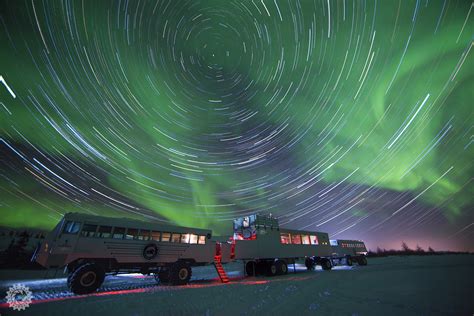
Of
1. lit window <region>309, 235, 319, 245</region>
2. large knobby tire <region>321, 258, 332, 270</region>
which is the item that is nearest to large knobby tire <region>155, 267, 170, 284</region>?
lit window <region>309, 235, 319, 245</region>

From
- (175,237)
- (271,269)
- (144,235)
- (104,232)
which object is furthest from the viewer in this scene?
(271,269)

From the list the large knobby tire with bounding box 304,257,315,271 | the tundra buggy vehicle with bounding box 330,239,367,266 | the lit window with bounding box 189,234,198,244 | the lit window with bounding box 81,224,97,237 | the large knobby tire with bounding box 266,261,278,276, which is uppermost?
the tundra buggy vehicle with bounding box 330,239,367,266

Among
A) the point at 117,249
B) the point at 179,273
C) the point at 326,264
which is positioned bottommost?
the point at 179,273

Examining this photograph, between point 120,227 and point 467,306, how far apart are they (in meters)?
17.8

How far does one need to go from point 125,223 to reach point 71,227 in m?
3.05

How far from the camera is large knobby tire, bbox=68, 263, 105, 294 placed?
12368 mm

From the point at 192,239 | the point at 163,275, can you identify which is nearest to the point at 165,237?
the point at 192,239

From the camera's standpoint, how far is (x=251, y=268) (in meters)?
23.7

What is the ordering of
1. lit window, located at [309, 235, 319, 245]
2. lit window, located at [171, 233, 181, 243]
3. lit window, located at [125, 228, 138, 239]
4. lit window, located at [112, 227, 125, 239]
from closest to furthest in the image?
lit window, located at [112, 227, 125, 239], lit window, located at [125, 228, 138, 239], lit window, located at [171, 233, 181, 243], lit window, located at [309, 235, 319, 245]

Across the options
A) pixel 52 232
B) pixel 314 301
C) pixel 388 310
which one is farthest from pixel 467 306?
pixel 52 232

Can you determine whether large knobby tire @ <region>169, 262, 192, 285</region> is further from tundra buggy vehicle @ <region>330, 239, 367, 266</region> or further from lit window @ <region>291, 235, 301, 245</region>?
tundra buggy vehicle @ <region>330, 239, 367, 266</region>

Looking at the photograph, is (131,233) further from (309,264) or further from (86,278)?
(309,264)

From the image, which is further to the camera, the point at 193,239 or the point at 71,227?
the point at 193,239

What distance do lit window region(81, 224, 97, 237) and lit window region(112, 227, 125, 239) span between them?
1.28 m
